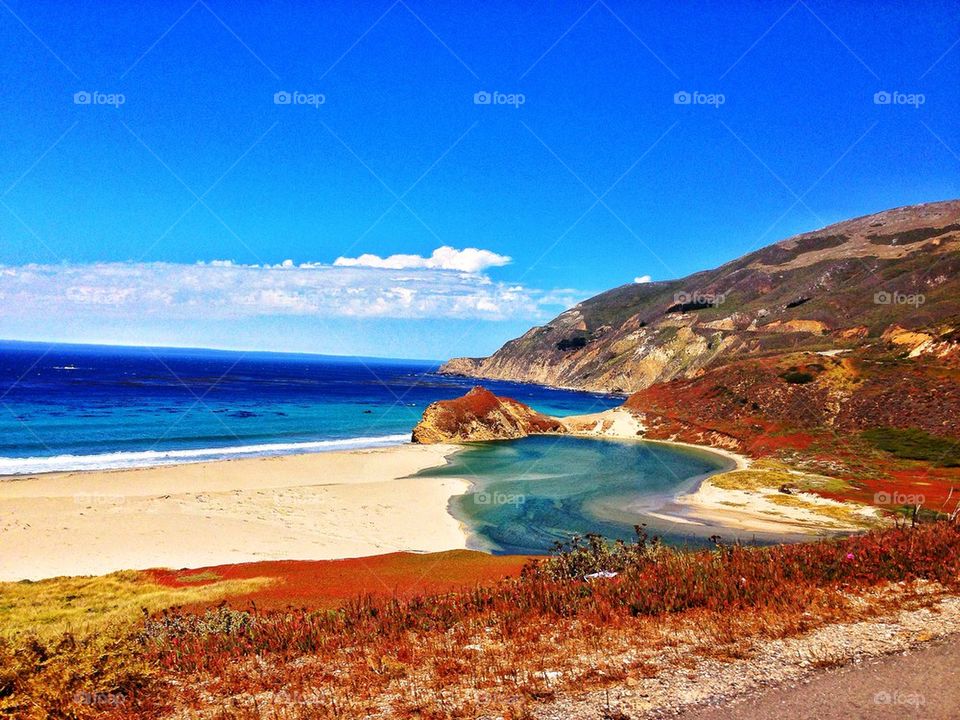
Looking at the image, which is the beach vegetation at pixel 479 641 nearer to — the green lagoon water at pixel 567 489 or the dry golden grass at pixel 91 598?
the dry golden grass at pixel 91 598

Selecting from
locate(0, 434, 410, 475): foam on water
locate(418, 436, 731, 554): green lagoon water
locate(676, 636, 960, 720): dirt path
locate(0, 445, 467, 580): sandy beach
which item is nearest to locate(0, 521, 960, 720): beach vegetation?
locate(676, 636, 960, 720): dirt path

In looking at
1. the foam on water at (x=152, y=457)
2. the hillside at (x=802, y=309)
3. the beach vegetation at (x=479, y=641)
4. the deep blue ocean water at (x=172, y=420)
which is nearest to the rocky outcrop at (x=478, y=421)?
the deep blue ocean water at (x=172, y=420)

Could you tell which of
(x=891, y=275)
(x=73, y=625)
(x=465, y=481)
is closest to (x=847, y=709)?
(x=73, y=625)

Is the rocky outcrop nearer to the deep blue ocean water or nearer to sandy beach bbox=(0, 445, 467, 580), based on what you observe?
the deep blue ocean water

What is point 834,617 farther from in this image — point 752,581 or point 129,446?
point 129,446

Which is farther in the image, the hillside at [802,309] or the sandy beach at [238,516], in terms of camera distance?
the hillside at [802,309]
